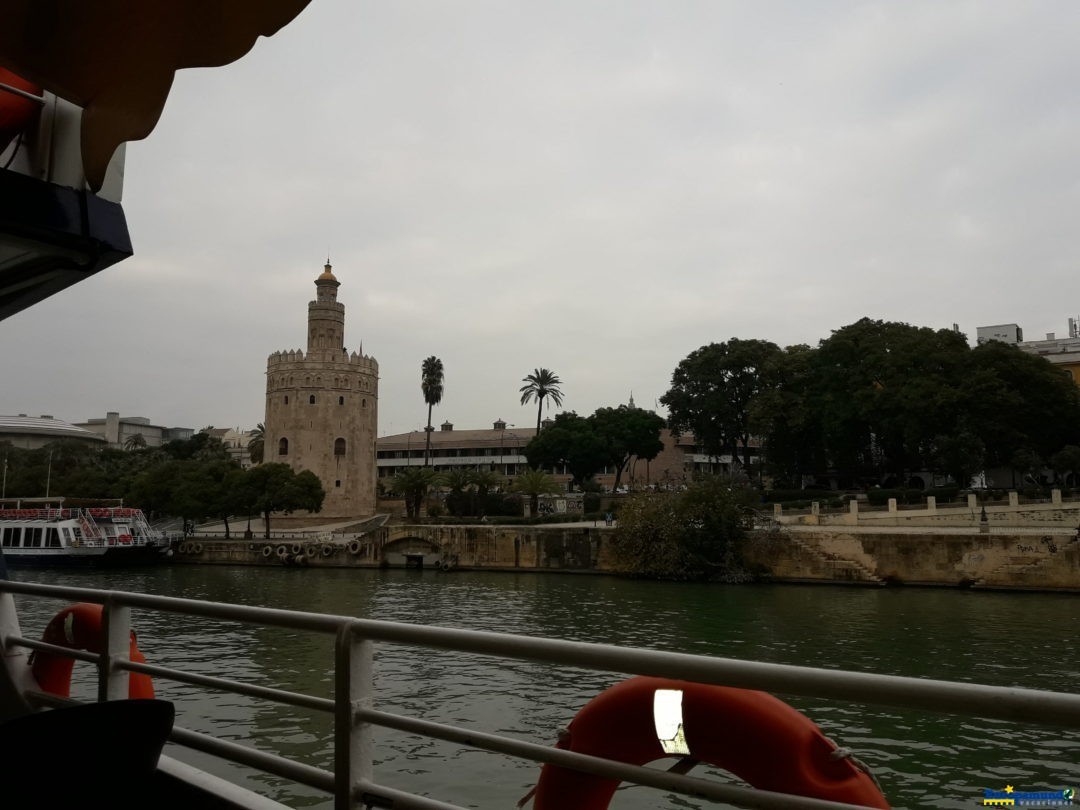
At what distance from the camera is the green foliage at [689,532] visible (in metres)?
33.8

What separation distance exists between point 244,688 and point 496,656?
917 millimetres

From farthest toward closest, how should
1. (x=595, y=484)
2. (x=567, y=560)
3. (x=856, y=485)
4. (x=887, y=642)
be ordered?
1. (x=595, y=484)
2. (x=856, y=485)
3. (x=567, y=560)
4. (x=887, y=642)

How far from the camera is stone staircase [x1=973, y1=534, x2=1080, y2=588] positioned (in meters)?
28.3

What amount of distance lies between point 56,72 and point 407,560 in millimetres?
41576

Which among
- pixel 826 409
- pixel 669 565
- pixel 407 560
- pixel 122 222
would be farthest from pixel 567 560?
pixel 122 222

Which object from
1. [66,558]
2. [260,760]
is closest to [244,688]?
[260,760]

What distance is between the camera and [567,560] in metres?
39.0

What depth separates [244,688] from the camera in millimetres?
2709

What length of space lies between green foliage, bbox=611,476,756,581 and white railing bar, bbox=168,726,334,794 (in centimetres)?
3203

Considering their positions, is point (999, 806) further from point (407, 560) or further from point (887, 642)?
point (407, 560)

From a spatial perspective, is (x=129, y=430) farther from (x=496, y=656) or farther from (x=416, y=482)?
(x=496, y=656)

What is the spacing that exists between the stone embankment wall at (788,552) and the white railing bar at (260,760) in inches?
1251

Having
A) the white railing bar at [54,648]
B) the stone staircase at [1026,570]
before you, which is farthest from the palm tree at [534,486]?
the white railing bar at [54,648]

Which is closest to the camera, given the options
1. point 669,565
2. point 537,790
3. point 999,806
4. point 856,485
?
point 537,790
